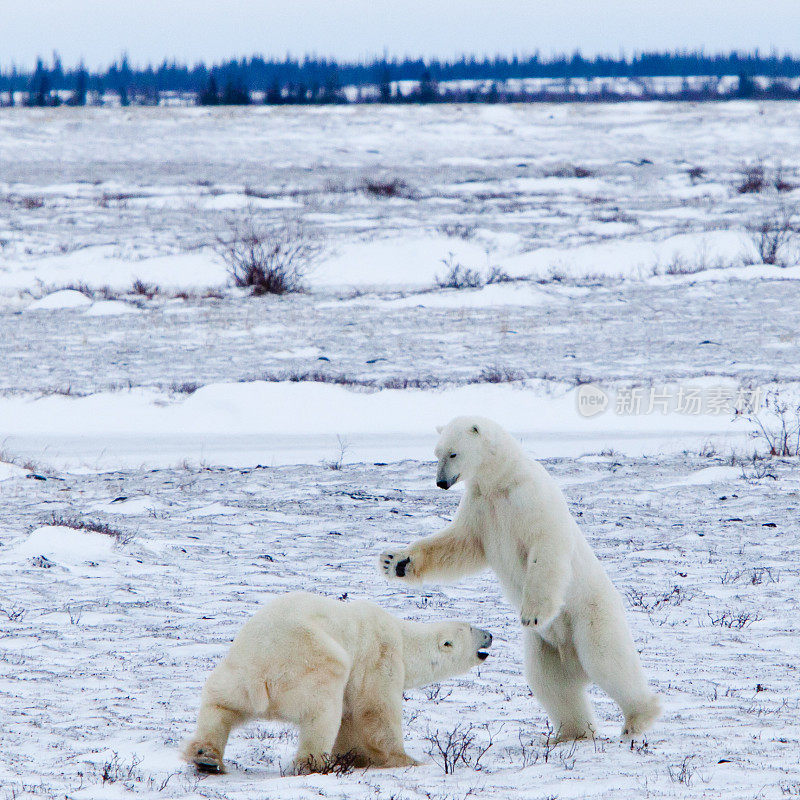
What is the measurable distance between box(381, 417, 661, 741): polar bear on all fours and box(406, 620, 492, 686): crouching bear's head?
8.4 inches

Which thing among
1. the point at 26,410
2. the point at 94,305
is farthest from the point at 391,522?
the point at 94,305

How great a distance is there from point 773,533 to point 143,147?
47.3 meters

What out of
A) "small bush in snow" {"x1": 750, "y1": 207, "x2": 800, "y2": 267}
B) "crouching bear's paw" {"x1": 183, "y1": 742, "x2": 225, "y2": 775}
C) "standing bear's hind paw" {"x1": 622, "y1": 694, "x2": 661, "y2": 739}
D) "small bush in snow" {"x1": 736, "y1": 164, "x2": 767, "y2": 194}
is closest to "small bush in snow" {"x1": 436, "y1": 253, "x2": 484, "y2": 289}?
"small bush in snow" {"x1": 750, "y1": 207, "x2": 800, "y2": 267}

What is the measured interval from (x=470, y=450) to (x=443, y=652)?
0.72 metres

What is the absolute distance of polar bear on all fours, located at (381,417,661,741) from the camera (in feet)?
12.4

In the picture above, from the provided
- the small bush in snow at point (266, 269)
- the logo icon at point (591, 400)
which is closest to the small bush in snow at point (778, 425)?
the logo icon at point (591, 400)

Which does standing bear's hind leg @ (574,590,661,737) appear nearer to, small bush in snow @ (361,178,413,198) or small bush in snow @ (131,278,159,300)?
small bush in snow @ (131,278,159,300)

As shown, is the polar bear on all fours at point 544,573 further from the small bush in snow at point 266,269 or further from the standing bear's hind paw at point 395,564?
the small bush in snow at point 266,269

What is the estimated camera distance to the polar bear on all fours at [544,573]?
3781 millimetres

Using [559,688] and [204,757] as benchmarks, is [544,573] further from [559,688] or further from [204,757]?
[204,757]

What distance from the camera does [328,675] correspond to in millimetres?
3338

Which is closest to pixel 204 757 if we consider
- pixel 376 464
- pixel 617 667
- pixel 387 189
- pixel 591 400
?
pixel 617 667

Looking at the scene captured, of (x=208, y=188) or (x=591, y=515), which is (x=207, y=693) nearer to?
(x=591, y=515)

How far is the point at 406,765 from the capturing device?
3.51 m
